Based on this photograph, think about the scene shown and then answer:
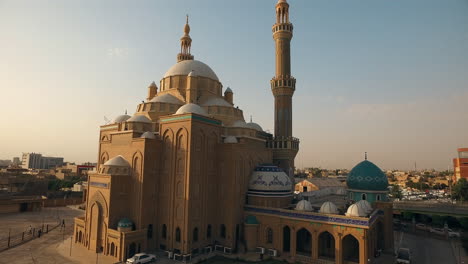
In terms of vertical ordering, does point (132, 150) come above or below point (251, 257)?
above

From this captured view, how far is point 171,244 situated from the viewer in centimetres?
2378

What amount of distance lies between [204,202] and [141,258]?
6.44 metres

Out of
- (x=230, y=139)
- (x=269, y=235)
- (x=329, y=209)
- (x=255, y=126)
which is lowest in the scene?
(x=269, y=235)

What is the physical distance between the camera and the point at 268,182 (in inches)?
1095

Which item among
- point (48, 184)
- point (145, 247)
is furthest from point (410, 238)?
point (48, 184)

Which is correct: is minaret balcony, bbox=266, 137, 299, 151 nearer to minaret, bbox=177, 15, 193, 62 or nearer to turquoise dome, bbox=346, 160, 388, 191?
turquoise dome, bbox=346, 160, 388, 191

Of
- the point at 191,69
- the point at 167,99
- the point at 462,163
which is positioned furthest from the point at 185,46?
the point at 462,163

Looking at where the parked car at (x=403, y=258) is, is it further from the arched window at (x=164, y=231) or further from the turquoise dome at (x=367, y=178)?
the arched window at (x=164, y=231)

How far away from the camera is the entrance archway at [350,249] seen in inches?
914

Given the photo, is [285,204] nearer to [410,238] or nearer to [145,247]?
[145,247]

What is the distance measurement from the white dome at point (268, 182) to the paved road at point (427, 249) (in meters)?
12.2

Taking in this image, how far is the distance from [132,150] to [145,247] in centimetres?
836

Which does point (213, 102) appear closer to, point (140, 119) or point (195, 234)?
point (140, 119)

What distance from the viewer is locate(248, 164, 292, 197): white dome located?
2756 centimetres
